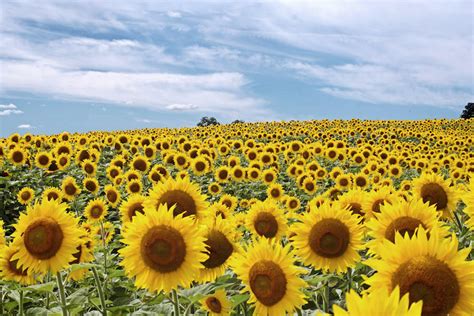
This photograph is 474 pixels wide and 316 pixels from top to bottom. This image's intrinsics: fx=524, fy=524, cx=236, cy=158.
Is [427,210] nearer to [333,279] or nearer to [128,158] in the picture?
[333,279]

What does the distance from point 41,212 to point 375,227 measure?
3.08 meters

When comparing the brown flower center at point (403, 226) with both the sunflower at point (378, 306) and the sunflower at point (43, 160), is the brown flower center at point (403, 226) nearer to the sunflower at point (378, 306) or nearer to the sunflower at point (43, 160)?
the sunflower at point (378, 306)

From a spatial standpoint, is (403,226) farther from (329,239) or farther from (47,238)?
(47,238)

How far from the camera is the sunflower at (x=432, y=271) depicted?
3.13 metres

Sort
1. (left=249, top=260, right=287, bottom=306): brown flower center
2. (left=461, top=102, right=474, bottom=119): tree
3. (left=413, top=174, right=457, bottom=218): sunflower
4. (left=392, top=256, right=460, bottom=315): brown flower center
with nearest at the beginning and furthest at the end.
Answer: (left=392, top=256, right=460, bottom=315): brown flower center < (left=249, top=260, right=287, bottom=306): brown flower center < (left=413, top=174, right=457, bottom=218): sunflower < (left=461, top=102, right=474, bottom=119): tree

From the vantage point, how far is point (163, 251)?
4.02 meters

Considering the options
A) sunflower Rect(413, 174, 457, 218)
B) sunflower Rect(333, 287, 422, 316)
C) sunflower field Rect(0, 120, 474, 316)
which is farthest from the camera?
sunflower Rect(413, 174, 457, 218)

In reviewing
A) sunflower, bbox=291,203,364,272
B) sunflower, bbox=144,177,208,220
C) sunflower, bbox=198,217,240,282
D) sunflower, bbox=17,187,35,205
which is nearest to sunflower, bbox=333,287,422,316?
sunflower, bbox=198,217,240,282

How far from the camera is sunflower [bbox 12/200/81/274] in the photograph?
15.2 ft

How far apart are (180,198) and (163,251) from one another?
4.32 feet

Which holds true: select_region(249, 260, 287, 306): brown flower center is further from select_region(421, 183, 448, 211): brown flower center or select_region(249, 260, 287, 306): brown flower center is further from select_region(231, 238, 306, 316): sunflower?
select_region(421, 183, 448, 211): brown flower center

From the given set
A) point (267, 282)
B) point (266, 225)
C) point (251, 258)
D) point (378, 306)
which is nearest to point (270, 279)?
point (267, 282)

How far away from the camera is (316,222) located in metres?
5.32

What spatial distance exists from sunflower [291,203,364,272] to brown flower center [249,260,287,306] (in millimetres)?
981
